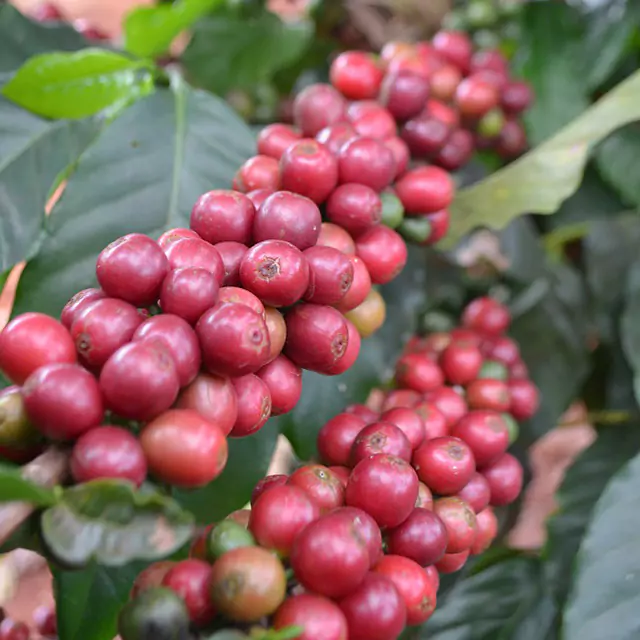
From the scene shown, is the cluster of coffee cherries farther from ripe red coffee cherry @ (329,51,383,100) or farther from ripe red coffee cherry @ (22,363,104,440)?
ripe red coffee cherry @ (329,51,383,100)

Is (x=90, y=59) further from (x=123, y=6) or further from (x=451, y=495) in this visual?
(x=123, y=6)

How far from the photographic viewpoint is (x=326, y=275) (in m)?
0.35

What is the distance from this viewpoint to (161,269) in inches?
12.5

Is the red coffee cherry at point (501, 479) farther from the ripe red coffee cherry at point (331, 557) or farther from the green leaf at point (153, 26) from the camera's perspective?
the green leaf at point (153, 26)

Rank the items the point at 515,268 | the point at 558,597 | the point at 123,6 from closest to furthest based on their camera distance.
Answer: the point at 558,597, the point at 515,268, the point at 123,6

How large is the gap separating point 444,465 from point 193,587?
164 mm

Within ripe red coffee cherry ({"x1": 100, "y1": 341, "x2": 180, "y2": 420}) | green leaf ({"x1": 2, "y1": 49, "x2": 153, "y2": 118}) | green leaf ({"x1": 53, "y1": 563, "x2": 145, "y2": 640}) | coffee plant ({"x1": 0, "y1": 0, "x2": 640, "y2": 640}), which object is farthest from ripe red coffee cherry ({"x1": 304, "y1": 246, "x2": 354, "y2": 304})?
green leaf ({"x1": 2, "y1": 49, "x2": 153, "y2": 118})

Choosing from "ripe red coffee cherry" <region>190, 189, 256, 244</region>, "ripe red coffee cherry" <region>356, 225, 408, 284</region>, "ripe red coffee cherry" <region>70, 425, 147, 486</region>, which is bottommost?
"ripe red coffee cherry" <region>70, 425, 147, 486</region>

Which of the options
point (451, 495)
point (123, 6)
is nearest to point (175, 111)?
point (451, 495)

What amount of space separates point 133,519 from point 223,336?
83mm

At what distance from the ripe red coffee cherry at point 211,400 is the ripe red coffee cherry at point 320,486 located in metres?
0.06

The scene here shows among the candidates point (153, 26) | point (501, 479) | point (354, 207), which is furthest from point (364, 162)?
point (153, 26)

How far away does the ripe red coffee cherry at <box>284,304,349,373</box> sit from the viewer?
1.12 ft

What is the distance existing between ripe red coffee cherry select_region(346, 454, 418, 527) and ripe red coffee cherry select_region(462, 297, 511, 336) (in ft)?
1.34
